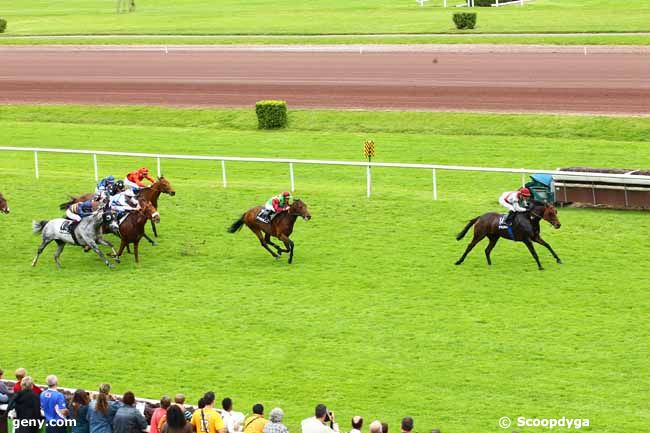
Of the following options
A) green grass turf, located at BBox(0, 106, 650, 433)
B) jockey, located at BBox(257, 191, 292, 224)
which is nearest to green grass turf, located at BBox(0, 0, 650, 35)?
green grass turf, located at BBox(0, 106, 650, 433)

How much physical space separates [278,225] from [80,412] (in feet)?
24.1

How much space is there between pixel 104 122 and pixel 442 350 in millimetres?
17967

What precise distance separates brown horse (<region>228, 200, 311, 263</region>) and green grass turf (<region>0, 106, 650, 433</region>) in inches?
11.5

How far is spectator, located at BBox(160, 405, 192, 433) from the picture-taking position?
1007 centimetres

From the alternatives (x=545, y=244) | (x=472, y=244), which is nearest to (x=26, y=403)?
(x=472, y=244)

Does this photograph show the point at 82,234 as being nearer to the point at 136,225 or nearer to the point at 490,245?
the point at 136,225

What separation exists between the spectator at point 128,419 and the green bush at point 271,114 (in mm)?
17658

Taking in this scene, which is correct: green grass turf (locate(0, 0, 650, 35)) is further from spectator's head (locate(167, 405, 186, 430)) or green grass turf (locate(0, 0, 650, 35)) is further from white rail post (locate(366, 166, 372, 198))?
spectator's head (locate(167, 405, 186, 430))

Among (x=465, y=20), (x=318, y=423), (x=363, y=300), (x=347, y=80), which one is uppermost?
(x=465, y=20)

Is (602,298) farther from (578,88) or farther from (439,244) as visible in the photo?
(578,88)

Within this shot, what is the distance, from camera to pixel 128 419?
10734 mm

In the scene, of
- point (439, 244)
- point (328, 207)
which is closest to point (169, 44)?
point (328, 207)

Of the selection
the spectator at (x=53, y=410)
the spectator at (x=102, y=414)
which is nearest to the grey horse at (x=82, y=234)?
the spectator at (x=53, y=410)

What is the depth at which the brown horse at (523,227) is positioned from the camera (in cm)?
1714
